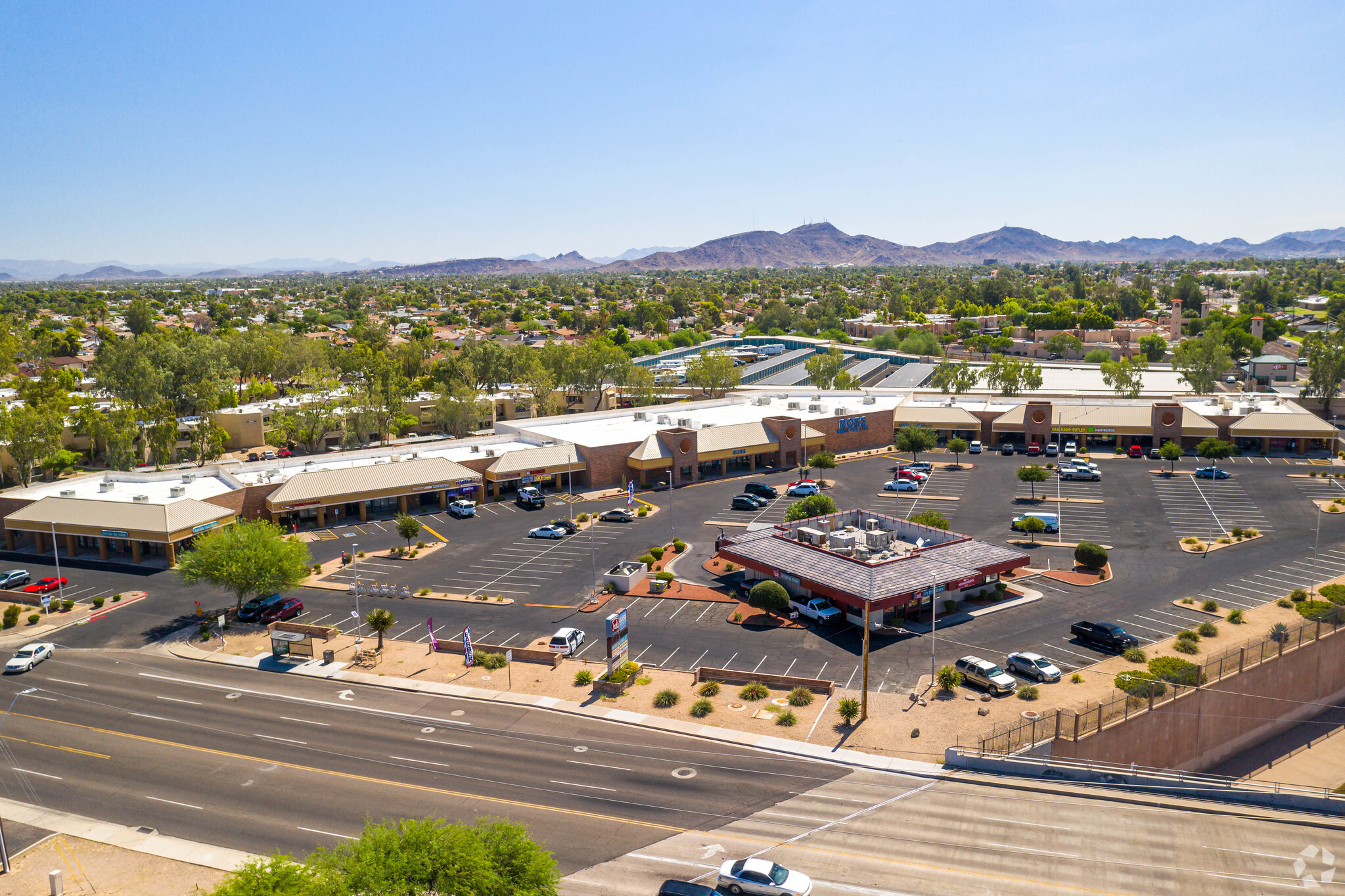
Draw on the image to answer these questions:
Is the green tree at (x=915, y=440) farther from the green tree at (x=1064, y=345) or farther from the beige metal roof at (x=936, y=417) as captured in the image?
the green tree at (x=1064, y=345)

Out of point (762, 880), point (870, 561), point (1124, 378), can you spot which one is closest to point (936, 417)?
point (1124, 378)

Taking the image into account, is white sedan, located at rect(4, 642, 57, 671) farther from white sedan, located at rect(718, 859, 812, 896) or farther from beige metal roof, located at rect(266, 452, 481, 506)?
white sedan, located at rect(718, 859, 812, 896)

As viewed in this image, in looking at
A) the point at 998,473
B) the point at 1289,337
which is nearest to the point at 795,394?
the point at 998,473

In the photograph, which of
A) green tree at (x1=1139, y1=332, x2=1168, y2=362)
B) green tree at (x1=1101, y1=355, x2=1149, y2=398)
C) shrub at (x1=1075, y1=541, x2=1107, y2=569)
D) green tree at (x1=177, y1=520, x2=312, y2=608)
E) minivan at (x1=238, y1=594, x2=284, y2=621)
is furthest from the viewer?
green tree at (x1=1139, y1=332, x2=1168, y2=362)

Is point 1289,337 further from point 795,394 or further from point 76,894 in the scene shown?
point 76,894

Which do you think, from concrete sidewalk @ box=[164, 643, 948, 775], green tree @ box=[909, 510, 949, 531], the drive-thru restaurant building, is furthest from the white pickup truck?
concrete sidewalk @ box=[164, 643, 948, 775]

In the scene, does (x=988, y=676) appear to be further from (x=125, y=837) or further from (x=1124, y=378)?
(x=1124, y=378)

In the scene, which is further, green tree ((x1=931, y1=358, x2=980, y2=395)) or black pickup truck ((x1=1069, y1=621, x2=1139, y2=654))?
green tree ((x1=931, y1=358, x2=980, y2=395))
